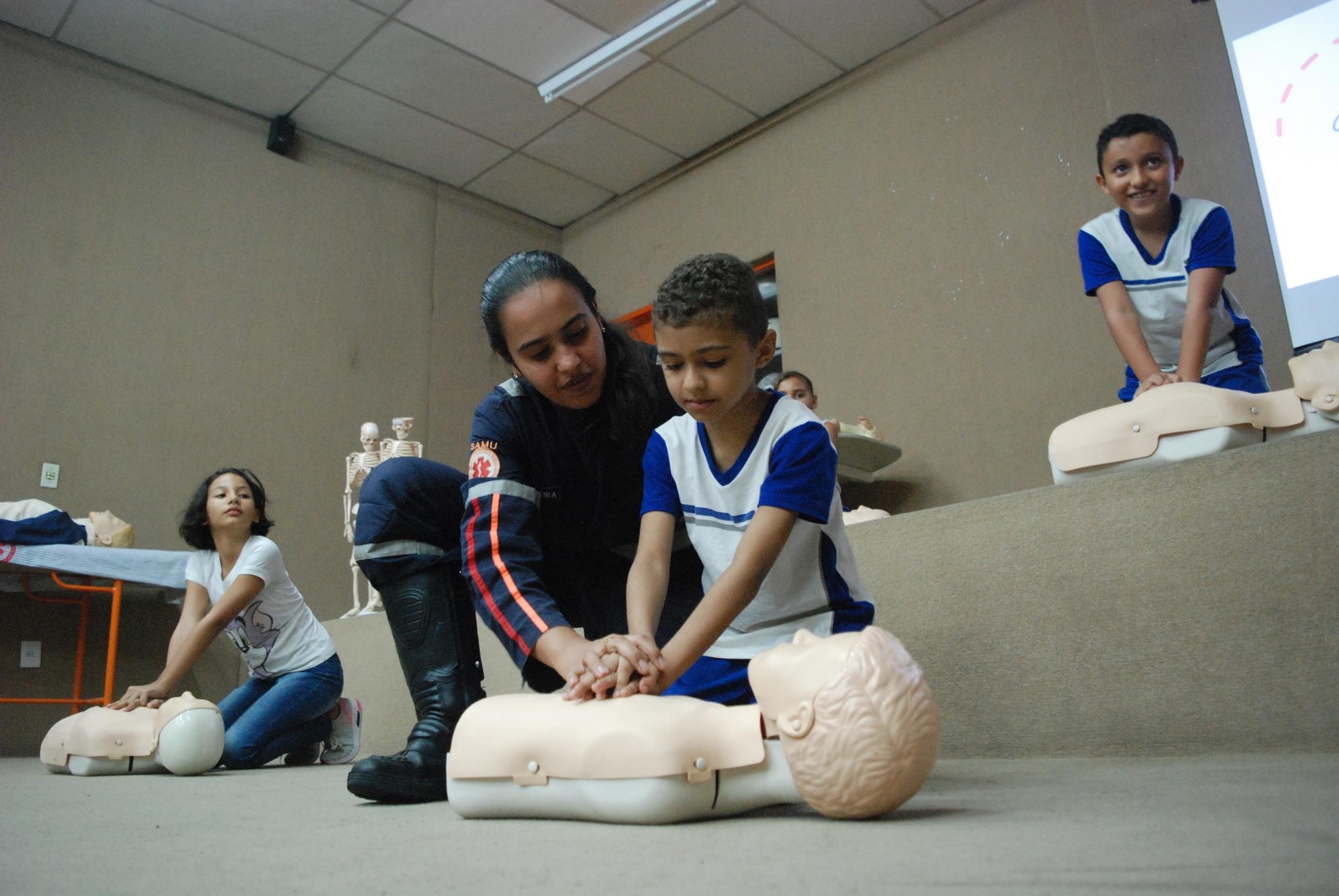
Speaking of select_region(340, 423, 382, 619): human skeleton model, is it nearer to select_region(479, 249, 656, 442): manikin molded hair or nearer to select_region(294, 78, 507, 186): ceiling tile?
select_region(294, 78, 507, 186): ceiling tile

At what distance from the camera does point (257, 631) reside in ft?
7.82

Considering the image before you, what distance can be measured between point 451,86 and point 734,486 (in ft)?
10.7

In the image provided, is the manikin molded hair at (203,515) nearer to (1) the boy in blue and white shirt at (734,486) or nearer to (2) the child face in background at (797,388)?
(2) the child face in background at (797,388)

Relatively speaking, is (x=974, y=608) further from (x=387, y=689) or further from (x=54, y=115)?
(x=54, y=115)

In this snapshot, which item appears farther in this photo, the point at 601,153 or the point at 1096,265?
the point at 601,153

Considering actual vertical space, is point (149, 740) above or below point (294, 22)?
below

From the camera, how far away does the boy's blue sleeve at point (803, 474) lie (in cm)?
108

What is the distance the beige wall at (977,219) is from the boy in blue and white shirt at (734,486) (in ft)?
7.00

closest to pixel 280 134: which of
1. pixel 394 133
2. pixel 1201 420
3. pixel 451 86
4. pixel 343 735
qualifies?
pixel 394 133

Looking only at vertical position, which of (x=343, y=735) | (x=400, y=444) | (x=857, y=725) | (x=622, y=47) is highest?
(x=622, y=47)

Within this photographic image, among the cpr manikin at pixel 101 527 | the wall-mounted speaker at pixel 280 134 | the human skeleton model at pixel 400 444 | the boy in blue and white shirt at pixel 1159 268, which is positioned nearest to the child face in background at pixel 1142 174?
the boy in blue and white shirt at pixel 1159 268

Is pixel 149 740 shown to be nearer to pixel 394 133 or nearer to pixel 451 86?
pixel 451 86

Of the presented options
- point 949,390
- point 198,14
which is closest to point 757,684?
point 949,390

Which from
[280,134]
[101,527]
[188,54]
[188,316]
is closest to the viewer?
[101,527]
